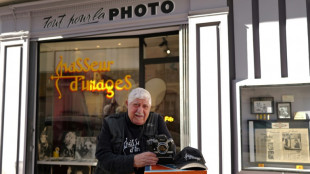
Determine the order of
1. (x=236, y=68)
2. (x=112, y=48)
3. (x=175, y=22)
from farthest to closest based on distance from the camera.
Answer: (x=112, y=48), (x=175, y=22), (x=236, y=68)

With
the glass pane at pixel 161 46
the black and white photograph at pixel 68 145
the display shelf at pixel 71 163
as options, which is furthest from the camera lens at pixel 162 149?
the black and white photograph at pixel 68 145

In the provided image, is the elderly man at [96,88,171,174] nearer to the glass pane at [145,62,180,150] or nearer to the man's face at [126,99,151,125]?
the man's face at [126,99,151,125]

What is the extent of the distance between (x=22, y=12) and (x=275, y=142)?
4511mm

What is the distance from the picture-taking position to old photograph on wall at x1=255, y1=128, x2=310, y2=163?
12.1 ft

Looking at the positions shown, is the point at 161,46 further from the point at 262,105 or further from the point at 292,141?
the point at 292,141

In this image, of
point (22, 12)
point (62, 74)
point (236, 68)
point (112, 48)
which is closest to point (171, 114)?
point (236, 68)

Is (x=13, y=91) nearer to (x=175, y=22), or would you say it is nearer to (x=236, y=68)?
(x=175, y=22)

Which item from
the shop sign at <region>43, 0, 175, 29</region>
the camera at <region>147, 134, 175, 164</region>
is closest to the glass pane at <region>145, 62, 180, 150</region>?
the shop sign at <region>43, 0, 175, 29</region>

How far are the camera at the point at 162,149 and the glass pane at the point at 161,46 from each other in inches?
114

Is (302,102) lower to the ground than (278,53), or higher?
lower

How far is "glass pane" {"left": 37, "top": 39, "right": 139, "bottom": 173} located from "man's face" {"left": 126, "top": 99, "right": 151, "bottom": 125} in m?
2.82

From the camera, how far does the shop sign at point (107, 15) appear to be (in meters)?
4.65

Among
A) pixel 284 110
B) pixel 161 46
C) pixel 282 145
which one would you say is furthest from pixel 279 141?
pixel 161 46

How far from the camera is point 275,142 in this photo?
3.81 meters
